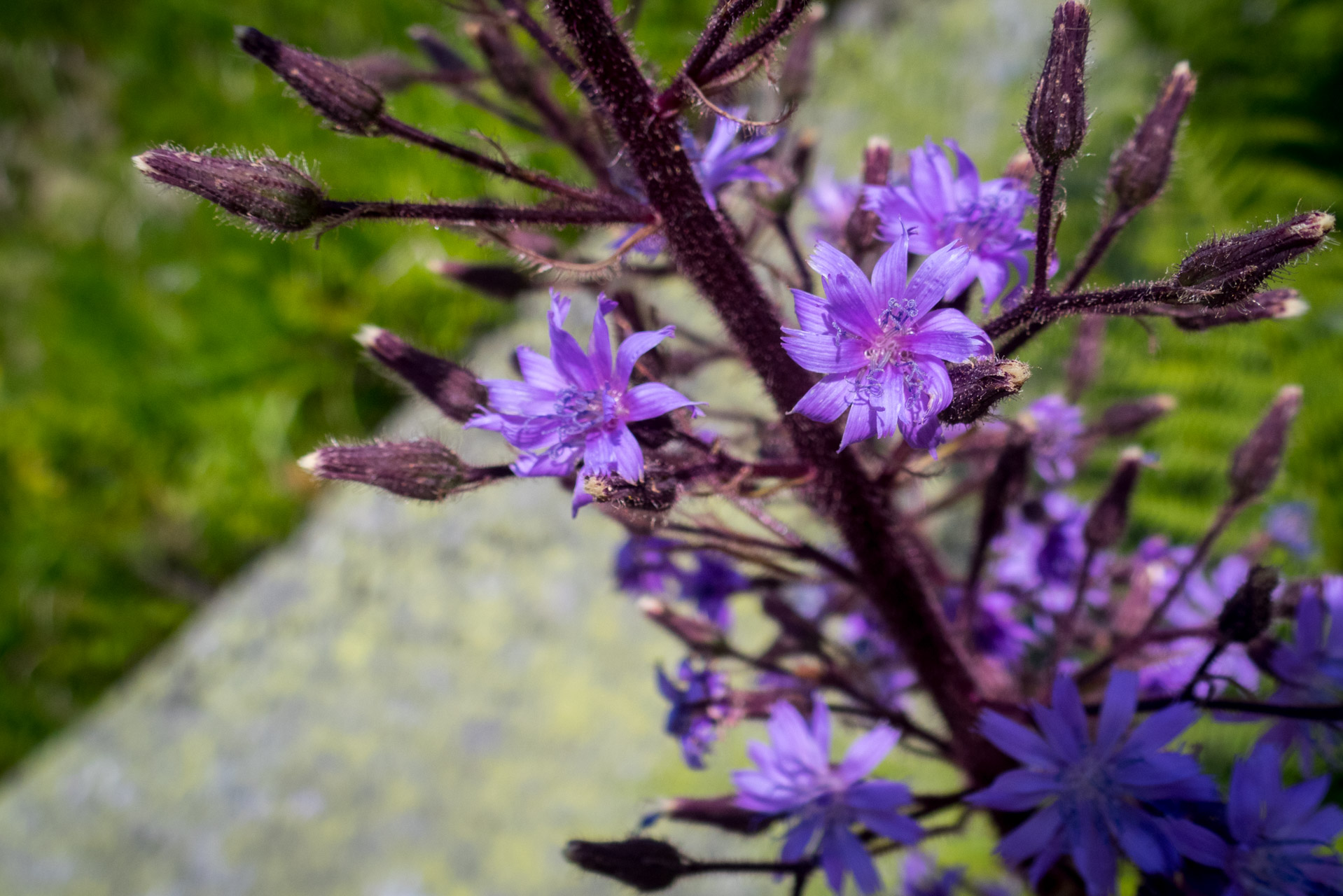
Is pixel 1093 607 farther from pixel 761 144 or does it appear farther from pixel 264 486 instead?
pixel 264 486

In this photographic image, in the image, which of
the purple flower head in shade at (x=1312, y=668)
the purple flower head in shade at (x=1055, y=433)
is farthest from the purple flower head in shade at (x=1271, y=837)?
the purple flower head in shade at (x=1055, y=433)

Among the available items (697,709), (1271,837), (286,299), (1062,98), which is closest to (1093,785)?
(1271,837)

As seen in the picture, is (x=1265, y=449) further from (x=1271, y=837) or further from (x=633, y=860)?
(x=633, y=860)

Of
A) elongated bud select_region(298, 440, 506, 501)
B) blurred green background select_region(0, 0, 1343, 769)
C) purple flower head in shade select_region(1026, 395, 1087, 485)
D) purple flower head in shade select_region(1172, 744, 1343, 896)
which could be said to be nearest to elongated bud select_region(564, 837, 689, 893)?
elongated bud select_region(298, 440, 506, 501)

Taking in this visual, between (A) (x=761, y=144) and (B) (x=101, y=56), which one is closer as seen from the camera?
(A) (x=761, y=144)

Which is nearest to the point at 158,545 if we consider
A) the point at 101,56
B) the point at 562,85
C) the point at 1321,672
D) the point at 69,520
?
the point at 69,520
